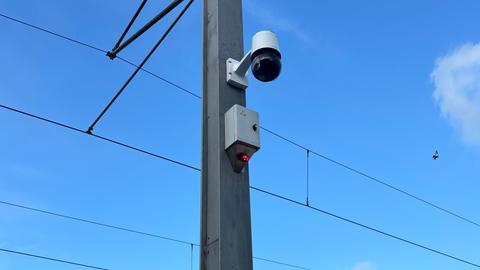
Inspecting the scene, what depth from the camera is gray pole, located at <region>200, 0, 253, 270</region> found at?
9.25ft

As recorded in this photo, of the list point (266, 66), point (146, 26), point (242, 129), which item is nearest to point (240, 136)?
point (242, 129)

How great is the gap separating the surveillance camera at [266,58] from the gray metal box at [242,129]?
0.23 meters

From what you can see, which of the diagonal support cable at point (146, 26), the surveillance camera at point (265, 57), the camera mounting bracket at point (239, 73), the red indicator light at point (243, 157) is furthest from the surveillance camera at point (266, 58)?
the diagonal support cable at point (146, 26)

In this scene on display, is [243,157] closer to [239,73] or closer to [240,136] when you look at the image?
[240,136]

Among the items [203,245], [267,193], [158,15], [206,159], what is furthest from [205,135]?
[267,193]

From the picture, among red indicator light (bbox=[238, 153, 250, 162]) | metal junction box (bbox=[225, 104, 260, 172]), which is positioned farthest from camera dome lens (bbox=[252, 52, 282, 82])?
red indicator light (bbox=[238, 153, 250, 162])

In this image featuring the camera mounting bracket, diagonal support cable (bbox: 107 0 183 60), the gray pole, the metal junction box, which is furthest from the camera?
diagonal support cable (bbox: 107 0 183 60)

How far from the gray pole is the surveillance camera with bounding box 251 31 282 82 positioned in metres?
0.30

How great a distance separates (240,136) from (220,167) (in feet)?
0.69

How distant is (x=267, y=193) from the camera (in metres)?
8.23

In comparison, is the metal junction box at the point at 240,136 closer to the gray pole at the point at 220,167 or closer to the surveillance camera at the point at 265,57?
the gray pole at the point at 220,167

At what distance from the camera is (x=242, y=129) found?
3.11 m

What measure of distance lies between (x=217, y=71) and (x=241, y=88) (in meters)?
0.18

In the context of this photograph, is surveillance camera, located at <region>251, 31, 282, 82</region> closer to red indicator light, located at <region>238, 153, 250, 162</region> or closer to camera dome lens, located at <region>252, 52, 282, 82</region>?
camera dome lens, located at <region>252, 52, 282, 82</region>
